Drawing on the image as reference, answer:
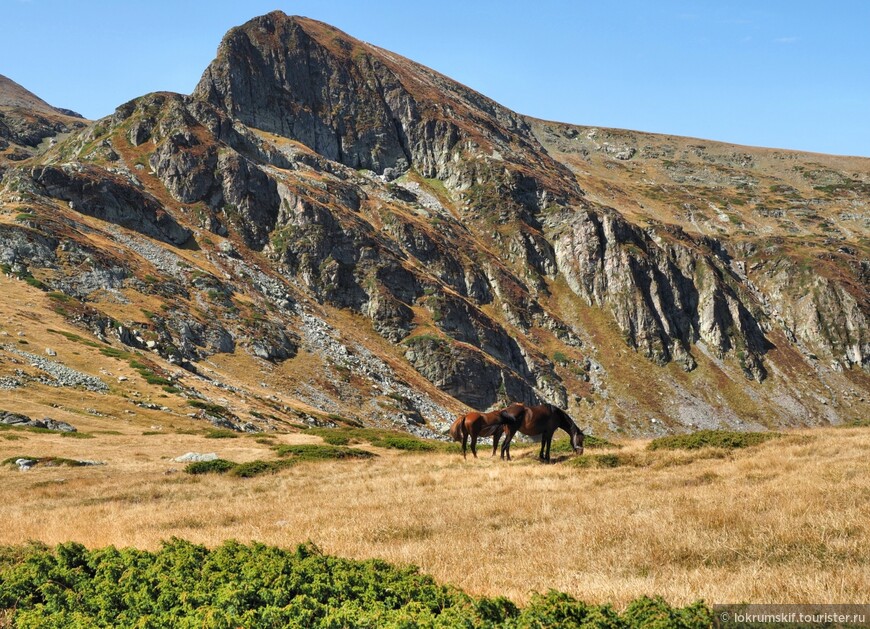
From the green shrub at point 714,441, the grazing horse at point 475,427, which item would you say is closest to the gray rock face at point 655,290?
the green shrub at point 714,441

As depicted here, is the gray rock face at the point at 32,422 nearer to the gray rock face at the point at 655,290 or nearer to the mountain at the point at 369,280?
the mountain at the point at 369,280

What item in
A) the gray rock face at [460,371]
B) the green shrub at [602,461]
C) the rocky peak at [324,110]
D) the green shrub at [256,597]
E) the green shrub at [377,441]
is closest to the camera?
the green shrub at [256,597]

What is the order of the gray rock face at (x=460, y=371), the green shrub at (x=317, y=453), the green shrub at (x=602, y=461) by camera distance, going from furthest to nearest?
the gray rock face at (x=460, y=371) → the green shrub at (x=317, y=453) → the green shrub at (x=602, y=461)

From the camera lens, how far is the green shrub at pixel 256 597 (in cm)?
648

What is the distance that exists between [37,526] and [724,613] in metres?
16.2

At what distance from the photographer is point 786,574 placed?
8367 mm

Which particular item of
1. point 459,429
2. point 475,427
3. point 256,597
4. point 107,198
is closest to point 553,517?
point 256,597

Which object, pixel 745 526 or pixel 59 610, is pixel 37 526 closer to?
pixel 59 610

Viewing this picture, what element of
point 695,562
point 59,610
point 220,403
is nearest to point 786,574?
point 695,562

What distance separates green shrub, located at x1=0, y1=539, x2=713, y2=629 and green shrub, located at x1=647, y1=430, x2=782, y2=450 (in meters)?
18.9

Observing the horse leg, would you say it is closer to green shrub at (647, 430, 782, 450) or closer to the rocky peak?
green shrub at (647, 430, 782, 450)

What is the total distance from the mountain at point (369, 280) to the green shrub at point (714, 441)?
40.5 meters

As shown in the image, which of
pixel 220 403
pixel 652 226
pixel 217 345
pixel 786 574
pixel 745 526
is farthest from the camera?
pixel 652 226

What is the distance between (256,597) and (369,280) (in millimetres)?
110062
